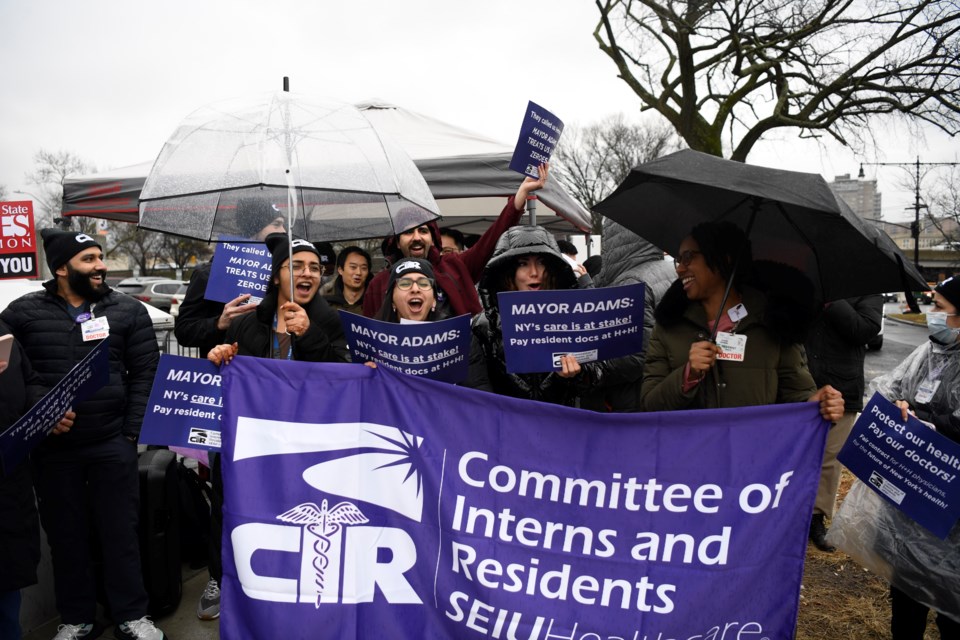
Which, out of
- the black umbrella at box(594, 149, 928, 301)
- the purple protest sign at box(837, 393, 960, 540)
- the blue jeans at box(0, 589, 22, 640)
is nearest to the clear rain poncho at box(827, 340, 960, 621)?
the purple protest sign at box(837, 393, 960, 540)

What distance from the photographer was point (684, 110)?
56.7ft

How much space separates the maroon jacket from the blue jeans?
7.24 ft

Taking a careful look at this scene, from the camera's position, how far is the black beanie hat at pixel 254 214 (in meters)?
3.81

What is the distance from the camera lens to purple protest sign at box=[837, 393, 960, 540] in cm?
290

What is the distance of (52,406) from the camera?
3.16 meters

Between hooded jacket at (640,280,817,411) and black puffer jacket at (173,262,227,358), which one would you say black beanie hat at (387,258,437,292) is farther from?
black puffer jacket at (173,262,227,358)

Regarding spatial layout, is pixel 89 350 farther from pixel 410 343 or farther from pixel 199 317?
pixel 410 343

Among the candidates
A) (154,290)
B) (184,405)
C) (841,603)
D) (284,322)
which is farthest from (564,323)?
(154,290)

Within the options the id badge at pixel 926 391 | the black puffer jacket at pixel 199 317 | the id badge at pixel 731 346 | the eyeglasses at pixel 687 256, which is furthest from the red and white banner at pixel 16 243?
the id badge at pixel 926 391

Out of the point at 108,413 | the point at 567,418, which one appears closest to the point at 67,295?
the point at 108,413

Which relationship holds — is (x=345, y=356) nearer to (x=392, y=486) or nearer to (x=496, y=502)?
(x=392, y=486)

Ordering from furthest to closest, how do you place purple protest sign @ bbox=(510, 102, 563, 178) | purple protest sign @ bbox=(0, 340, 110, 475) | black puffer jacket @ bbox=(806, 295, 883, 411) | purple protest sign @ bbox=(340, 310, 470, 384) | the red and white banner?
the red and white banner, black puffer jacket @ bbox=(806, 295, 883, 411), purple protest sign @ bbox=(510, 102, 563, 178), purple protest sign @ bbox=(0, 340, 110, 475), purple protest sign @ bbox=(340, 310, 470, 384)

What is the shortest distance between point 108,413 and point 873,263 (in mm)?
3689

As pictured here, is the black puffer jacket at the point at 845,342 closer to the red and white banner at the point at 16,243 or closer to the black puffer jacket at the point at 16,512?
the black puffer jacket at the point at 16,512
